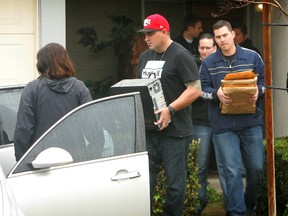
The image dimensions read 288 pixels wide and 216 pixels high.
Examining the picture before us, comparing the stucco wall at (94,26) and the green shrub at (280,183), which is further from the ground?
the stucco wall at (94,26)

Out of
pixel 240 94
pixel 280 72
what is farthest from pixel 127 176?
pixel 280 72

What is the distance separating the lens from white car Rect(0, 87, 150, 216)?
6.78m

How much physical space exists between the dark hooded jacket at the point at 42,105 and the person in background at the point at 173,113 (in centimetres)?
101

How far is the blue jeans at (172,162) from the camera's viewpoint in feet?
27.2

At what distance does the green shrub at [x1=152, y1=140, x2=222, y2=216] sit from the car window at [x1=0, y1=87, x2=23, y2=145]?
1.52m

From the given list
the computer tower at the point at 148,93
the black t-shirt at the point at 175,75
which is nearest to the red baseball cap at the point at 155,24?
the black t-shirt at the point at 175,75

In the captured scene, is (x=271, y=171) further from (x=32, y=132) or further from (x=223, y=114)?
(x=32, y=132)

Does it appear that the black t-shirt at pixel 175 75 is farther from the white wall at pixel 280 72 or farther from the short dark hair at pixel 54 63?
the white wall at pixel 280 72

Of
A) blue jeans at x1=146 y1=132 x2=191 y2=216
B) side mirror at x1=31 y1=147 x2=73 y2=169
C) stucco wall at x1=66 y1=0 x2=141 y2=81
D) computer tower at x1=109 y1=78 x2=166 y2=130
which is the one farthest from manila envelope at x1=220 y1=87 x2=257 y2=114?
stucco wall at x1=66 y1=0 x2=141 y2=81

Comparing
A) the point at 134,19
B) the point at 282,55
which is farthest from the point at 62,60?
the point at 134,19

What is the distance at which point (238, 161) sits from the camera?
9031 millimetres

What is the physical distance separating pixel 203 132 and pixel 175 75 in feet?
6.04

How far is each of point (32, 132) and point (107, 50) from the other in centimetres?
610

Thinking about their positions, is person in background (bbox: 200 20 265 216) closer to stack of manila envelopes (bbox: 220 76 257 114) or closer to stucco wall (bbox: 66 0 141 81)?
stack of manila envelopes (bbox: 220 76 257 114)
